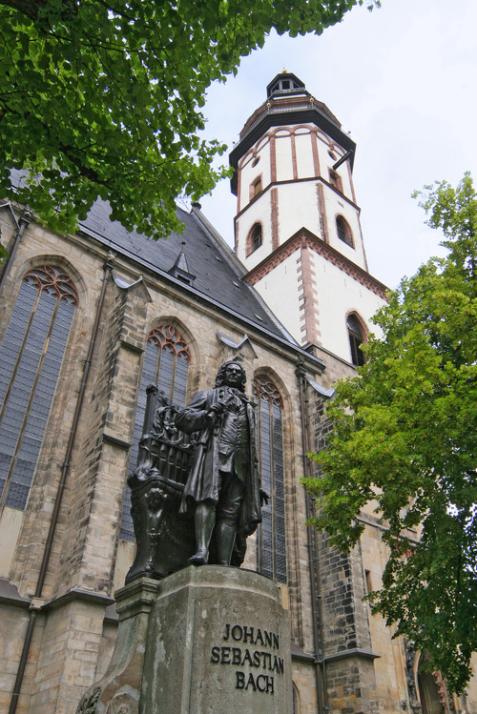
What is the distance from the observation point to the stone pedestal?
12.0ft

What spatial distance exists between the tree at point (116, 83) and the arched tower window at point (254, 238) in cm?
1894

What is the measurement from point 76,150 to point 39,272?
7918 mm

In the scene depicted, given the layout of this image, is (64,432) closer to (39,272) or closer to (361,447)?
(39,272)

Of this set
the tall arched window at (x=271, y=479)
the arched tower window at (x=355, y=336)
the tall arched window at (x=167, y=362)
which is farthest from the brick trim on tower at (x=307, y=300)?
the tall arched window at (x=167, y=362)

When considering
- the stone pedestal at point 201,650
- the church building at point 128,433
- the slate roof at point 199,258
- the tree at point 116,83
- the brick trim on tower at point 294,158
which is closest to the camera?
the stone pedestal at point 201,650

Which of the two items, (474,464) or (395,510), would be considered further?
(395,510)

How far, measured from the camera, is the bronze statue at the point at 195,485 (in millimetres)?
4598

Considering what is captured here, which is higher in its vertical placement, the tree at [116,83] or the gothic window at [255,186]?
the gothic window at [255,186]

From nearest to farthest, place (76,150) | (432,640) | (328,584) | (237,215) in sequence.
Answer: (76,150)
(432,640)
(328,584)
(237,215)

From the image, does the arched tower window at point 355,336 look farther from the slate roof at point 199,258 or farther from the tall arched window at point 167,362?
the tall arched window at point 167,362

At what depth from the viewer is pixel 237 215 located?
28297 mm

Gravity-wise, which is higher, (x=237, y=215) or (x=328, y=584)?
(x=237, y=215)

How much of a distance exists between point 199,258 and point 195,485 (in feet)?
58.4

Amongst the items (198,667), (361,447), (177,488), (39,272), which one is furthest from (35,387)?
(198,667)
